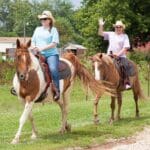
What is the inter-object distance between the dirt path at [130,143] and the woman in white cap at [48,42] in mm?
1523

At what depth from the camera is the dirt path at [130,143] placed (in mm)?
9945

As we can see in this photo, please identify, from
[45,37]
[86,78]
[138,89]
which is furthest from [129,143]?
[138,89]

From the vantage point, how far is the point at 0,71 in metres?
33.7

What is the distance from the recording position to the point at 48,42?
10.9m

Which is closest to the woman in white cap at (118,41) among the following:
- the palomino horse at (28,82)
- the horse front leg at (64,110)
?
the palomino horse at (28,82)

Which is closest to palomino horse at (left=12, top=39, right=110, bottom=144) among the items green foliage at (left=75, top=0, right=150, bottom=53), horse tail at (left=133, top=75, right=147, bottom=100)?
horse tail at (left=133, top=75, right=147, bottom=100)

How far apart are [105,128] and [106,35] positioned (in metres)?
3.15

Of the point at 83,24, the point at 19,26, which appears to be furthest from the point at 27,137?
the point at 19,26

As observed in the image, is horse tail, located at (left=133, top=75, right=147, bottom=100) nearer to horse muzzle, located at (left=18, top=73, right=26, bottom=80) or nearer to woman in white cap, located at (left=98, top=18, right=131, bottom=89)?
woman in white cap, located at (left=98, top=18, right=131, bottom=89)

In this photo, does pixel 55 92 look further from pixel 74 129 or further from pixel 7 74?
pixel 7 74

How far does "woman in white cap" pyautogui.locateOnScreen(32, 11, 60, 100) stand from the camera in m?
10.8

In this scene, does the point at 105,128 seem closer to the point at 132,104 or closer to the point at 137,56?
the point at 132,104

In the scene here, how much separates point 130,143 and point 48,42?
2690mm

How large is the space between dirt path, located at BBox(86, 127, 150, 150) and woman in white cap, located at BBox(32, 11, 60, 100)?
1.52 meters
